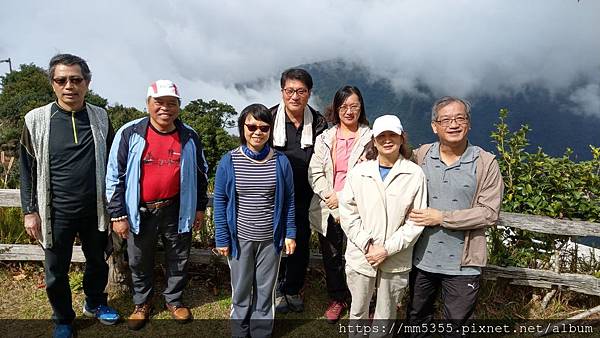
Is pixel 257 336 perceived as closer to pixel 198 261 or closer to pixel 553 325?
pixel 198 261

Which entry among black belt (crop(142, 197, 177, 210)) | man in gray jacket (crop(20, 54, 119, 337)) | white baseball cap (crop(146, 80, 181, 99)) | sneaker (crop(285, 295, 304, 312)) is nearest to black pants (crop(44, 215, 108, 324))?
man in gray jacket (crop(20, 54, 119, 337))

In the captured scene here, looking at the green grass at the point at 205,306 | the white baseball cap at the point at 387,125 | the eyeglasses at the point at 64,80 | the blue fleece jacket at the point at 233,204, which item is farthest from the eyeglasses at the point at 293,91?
the green grass at the point at 205,306

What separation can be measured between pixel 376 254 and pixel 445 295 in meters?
0.69

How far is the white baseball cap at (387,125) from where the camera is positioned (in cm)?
269

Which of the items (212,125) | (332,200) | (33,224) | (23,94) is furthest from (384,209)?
(23,94)

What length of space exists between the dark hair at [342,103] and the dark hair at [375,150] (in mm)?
364

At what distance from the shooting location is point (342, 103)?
3234 millimetres

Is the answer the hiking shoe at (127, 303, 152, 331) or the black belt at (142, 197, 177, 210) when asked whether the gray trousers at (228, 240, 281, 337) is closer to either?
the black belt at (142, 197, 177, 210)

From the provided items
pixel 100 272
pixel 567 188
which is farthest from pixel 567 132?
pixel 100 272

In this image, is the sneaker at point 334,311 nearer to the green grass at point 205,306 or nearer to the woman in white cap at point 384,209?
the green grass at point 205,306

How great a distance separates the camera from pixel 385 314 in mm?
2982

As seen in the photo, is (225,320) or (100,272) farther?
(225,320)

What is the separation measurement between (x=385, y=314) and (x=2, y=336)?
322cm

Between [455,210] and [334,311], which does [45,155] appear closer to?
[334,311]
